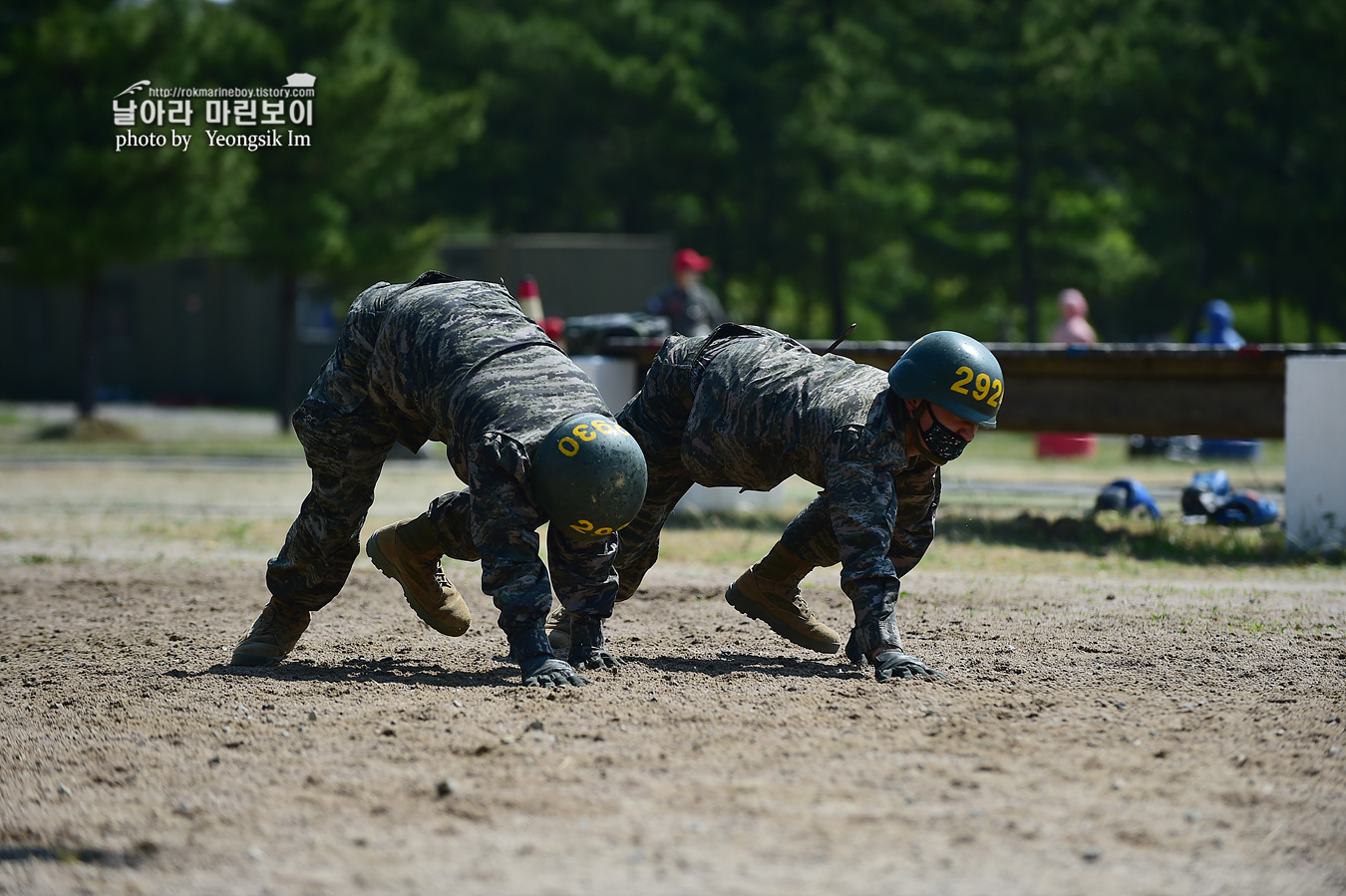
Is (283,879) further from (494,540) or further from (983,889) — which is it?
(494,540)

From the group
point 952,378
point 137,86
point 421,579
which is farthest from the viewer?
point 137,86

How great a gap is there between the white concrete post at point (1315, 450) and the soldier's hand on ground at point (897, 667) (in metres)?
5.59

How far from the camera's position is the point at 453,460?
20.8 ft

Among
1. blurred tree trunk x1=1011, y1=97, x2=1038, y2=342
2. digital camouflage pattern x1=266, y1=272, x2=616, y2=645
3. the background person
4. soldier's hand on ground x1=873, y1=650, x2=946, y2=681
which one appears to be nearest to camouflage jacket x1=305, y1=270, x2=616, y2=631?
digital camouflage pattern x1=266, y1=272, x2=616, y2=645

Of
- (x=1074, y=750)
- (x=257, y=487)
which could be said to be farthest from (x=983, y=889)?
(x=257, y=487)

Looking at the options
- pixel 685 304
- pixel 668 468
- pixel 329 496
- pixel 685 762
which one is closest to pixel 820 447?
pixel 668 468

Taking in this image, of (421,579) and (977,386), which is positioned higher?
(977,386)

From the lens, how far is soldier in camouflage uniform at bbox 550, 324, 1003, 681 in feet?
20.0

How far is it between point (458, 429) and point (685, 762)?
188 centimetres

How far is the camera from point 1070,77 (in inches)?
1062

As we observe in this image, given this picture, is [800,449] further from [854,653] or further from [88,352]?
[88,352]

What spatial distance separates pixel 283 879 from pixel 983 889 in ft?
5.98

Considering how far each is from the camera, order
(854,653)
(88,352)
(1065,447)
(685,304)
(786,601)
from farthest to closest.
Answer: (88,352) → (1065,447) → (685,304) → (786,601) → (854,653)

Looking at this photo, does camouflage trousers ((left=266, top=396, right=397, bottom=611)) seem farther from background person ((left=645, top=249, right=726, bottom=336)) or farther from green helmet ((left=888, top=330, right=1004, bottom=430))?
background person ((left=645, top=249, right=726, bottom=336))
